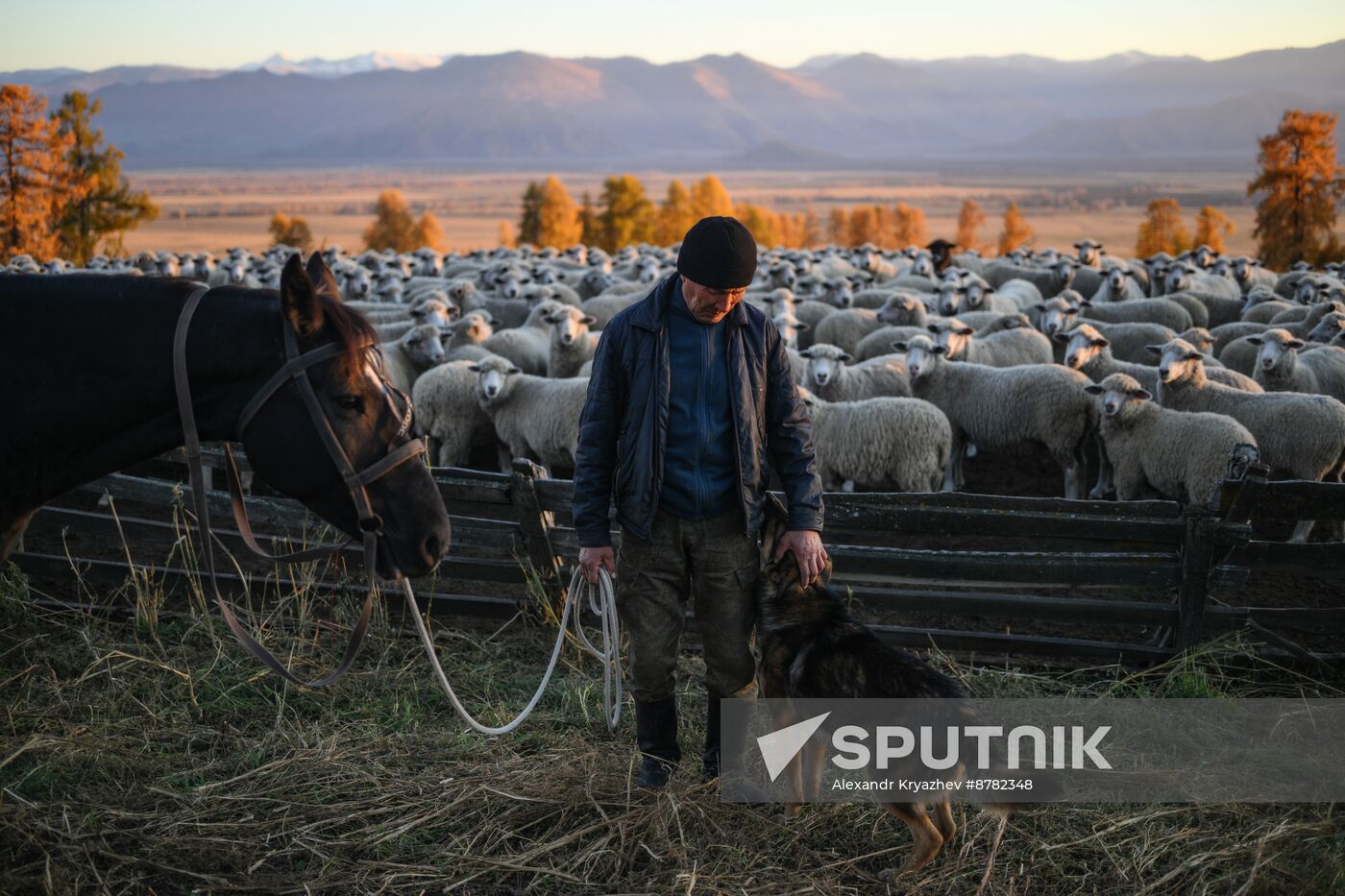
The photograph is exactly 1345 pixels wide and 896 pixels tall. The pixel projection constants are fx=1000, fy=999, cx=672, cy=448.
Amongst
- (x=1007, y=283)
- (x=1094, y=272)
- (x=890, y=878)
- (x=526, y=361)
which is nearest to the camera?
(x=890, y=878)

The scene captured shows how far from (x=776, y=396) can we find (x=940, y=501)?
215cm

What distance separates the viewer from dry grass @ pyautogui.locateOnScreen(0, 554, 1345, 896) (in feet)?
11.9

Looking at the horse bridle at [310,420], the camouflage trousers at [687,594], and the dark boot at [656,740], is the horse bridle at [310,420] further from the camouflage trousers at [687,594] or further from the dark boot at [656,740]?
the dark boot at [656,740]

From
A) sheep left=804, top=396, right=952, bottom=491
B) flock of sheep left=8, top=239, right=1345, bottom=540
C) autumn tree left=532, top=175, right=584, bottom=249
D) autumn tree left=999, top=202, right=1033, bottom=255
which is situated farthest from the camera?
autumn tree left=999, top=202, right=1033, bottom=255

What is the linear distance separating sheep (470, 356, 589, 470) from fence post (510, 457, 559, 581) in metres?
4.57

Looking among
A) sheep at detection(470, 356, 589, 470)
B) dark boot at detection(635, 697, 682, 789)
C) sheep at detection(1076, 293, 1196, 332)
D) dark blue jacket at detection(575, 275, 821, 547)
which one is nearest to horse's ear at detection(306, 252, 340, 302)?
dark blue jacket at detection(575, 275, 821, 547)

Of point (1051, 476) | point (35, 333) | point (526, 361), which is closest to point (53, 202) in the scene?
point (526, 361)

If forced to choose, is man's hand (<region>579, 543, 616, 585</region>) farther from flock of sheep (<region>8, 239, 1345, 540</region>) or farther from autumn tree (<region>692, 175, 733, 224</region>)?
autumn tree (<region>692, 175, 733, 224</region>)

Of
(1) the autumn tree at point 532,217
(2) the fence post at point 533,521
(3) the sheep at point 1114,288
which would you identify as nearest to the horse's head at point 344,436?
(2) the fence post at point 533,521

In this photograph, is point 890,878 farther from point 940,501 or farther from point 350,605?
point 350,605

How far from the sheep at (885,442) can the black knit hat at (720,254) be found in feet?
20.1

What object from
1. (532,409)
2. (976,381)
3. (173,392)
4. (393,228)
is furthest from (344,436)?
(393,228)

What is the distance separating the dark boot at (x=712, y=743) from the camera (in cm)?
406

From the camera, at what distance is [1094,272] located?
2122cm
